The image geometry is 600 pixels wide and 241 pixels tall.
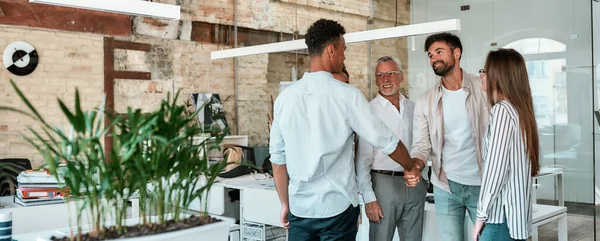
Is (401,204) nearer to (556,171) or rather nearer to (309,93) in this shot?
(309,93)

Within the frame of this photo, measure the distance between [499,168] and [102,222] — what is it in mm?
1506

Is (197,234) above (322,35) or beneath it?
beneath

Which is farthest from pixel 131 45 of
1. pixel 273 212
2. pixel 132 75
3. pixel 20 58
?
pixel 273 212

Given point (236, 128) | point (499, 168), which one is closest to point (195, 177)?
point (499, 168)

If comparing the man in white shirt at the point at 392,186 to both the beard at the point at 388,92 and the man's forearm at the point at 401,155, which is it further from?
the man's forearm at the point at 401,155

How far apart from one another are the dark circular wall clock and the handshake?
5443mm

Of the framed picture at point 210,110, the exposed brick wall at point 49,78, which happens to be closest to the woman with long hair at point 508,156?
the exposed brick wall at point 49,78

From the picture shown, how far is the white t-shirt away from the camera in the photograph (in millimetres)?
3014

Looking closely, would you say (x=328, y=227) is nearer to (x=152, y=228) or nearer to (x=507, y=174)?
(x=507, y=174)

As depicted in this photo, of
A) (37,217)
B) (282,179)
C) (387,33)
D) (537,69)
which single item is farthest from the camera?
(537,69)

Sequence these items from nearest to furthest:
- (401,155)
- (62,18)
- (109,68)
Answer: (401,155) → (62,18) → (109,68)

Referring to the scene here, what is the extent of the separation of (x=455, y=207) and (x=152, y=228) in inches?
74.1

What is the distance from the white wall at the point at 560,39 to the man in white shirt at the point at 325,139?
553cm

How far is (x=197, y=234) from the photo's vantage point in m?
1.66
